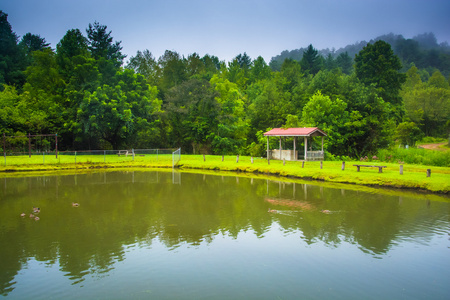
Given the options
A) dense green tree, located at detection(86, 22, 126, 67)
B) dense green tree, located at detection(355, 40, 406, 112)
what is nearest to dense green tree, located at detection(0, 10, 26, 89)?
dense green tree, located at detection(86, 22, 126, 67)

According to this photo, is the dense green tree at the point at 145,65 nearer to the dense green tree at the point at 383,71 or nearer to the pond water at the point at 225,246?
the dense green tree at the point at 383,71

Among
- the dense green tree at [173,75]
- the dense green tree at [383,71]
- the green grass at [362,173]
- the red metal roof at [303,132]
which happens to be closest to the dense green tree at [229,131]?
the red metal roof at [303,132]

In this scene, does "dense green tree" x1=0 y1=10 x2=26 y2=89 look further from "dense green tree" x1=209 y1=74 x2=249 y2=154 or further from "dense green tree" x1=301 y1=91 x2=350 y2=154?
A: "dense green tree" x1=301 y1=91 x2=350 y2=154

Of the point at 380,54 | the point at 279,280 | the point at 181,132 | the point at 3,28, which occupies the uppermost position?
the point at 3,28

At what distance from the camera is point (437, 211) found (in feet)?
56.5

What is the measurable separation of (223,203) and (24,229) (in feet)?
32.7

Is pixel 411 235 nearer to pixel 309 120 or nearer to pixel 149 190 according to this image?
pixel 149 190

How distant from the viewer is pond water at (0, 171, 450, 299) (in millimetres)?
9281

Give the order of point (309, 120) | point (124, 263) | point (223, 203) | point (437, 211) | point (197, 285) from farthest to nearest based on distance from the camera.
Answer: point (309, 120) → point (223, 203) → point (437, 211) → point (124, 263) → point (197, 285)

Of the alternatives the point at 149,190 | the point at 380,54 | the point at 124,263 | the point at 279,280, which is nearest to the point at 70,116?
the point at 149,190

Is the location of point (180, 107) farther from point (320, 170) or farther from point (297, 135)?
point (320, 170)

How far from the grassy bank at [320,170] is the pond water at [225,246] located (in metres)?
2.55

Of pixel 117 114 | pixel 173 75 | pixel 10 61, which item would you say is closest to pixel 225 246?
pixel 117 114

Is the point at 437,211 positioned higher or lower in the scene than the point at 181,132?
lower
